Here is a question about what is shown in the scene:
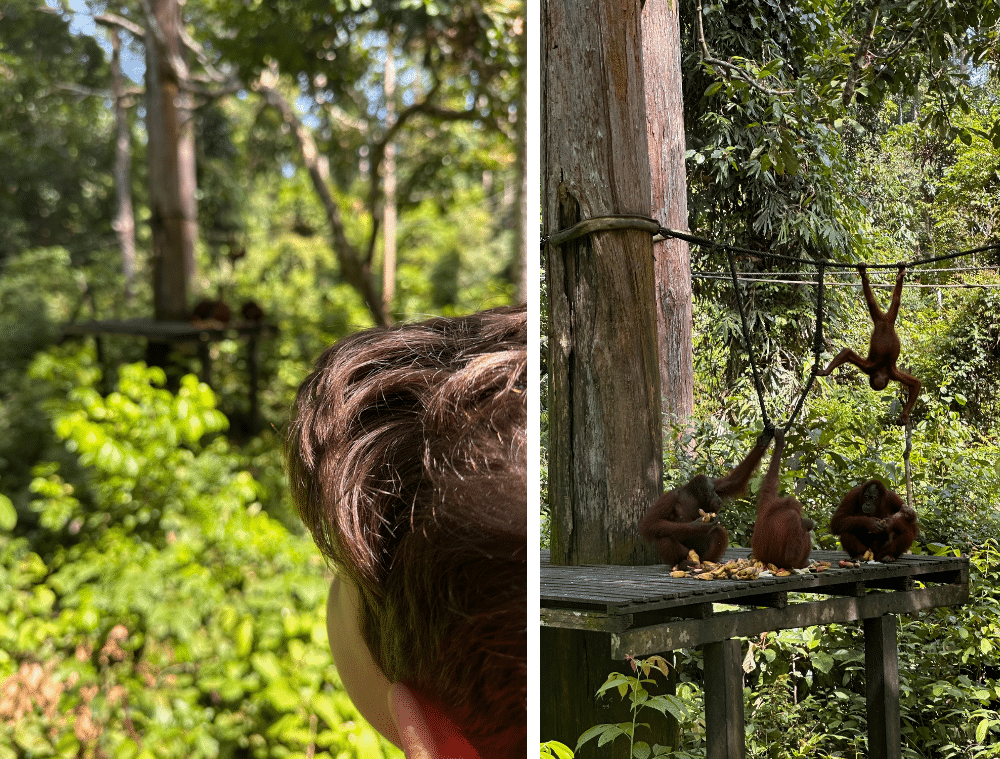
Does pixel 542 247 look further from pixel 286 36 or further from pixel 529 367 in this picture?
pixel 286 36

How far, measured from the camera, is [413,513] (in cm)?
47

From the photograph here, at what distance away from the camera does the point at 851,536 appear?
80 cm

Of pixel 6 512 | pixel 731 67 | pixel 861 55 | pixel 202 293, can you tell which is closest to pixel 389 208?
pixel 202 293

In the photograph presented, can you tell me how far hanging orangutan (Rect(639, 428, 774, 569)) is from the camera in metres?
0.78

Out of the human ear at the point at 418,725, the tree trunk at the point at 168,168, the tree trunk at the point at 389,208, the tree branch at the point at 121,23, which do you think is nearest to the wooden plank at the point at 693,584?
the human ear at the point at 418,725

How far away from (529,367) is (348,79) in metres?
0.56

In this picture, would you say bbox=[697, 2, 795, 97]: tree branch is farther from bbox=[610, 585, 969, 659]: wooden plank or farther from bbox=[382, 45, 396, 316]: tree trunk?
bbox=[610, 585, 969, 659]: wooden plank

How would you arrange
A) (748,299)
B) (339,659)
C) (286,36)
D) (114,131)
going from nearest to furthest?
(339,659), (114,131), (748,299), (286,36)

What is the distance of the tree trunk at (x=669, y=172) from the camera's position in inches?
33.9

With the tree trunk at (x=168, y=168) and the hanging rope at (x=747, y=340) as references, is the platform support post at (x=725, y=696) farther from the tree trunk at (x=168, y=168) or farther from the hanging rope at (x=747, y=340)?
the tree trunk at (x=168, y=168)

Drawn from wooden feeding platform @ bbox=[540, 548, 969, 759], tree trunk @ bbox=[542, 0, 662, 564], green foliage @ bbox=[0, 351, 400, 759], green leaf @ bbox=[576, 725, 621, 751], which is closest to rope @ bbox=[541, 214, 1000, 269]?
tree trunk @ bbox=[542, 0, 662, 564]

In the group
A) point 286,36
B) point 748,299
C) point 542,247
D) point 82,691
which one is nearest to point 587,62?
point 542,247

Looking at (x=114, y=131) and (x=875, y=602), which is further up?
(x=114, y=131)

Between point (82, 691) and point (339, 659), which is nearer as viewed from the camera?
point (339, 659)
